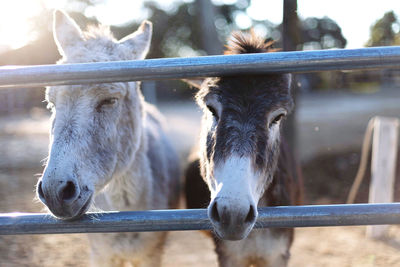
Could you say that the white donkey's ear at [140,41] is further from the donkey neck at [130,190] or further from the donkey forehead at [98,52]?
the donkey neck at [130,190]

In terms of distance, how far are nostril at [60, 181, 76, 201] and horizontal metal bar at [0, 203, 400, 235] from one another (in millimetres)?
114

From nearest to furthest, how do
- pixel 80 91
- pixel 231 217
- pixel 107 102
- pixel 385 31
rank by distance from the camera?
pixel 231 217 < pixel 80 91 < pixel 107 102 < pixel 385 31

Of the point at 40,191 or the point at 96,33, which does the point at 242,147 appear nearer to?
the point at 40,191

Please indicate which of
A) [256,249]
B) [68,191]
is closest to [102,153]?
[68,191]

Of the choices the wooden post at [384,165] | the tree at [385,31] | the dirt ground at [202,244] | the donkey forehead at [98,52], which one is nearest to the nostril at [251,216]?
the donkey forehead at [98,52]

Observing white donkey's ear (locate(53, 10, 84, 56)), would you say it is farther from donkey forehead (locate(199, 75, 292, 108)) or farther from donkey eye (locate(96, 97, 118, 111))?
donkey forehead (locate(199, 75, 292, 108))

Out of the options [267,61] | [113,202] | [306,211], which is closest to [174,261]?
[113,202]

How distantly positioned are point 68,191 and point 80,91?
60 cm

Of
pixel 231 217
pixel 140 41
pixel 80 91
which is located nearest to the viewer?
pixel 231 217

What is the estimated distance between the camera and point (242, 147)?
161cm

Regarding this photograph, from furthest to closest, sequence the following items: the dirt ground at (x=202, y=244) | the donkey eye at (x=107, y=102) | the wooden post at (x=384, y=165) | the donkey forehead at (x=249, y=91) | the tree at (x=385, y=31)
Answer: the tree at (x=385, y=31)
the wooden post at (x=384, y=165)
the dirt ground at (x=202, y=244)
the donkey eye at (x=107, y=102)
the donkey forehead at (x=249, y=91)

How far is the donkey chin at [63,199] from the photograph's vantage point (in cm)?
165

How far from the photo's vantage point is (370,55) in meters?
1.50

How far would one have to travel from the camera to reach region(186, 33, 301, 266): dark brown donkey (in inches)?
57.7
